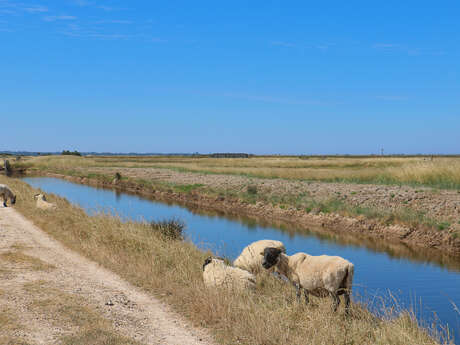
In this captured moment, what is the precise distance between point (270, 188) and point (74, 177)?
40.2m

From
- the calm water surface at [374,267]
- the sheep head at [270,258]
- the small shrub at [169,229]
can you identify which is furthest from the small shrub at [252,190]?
the sheep head at [270,258]

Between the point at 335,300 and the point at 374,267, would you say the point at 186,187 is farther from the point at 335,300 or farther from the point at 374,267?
the point at 335,300

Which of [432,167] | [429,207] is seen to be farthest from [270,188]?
[429,207]

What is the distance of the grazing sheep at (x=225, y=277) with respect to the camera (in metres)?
9.18

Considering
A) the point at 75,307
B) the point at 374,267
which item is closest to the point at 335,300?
the point at 75,307

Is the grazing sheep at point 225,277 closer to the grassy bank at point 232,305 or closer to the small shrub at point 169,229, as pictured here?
the grassy bank at point 232,305

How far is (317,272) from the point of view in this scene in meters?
7.87

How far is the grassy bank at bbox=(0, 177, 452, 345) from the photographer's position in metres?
6.86

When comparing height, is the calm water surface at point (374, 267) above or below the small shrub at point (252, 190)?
below

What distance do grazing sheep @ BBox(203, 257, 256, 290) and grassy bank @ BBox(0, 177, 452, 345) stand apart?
Result: 0.79 ft

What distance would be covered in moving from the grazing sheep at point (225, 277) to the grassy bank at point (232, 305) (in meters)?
0.24

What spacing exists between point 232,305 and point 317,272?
175cm

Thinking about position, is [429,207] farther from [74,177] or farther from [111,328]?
[74,177]

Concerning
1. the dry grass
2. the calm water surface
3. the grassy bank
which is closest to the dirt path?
the dry grass
